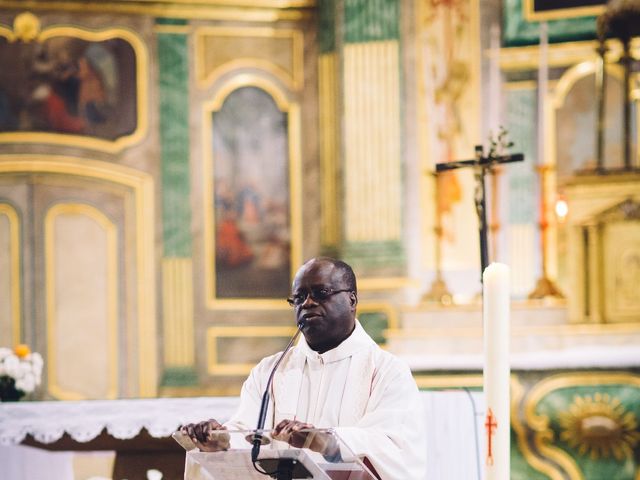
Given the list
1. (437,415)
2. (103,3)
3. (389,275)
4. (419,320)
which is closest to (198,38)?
(103,3)

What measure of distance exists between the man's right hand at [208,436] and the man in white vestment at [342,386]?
0.26 meters

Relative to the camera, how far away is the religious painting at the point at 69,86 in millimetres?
8570

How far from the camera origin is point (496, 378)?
192 cm

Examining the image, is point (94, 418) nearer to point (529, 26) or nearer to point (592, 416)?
point (592, 416)

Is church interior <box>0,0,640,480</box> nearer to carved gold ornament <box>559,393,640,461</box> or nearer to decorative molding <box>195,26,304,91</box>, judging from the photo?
decorative molding <box>195,26,304,91</box>

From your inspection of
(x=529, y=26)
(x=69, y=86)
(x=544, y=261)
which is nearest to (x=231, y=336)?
(x=69, y=86)

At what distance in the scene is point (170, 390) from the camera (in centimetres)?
851

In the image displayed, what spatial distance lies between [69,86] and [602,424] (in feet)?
17.3

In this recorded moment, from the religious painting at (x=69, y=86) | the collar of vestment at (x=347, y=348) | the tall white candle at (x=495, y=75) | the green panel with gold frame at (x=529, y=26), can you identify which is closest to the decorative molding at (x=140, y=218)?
the religious painting at (x=69, y=86)

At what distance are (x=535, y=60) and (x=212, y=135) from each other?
2.74 m

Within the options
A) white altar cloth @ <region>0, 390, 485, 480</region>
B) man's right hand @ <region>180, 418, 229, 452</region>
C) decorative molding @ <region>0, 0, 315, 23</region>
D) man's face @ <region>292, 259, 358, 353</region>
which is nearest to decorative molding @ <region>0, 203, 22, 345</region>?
decorative molding @ <region>0, 0, 315, 23</region>

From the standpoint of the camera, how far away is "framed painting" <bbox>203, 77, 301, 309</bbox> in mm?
8672

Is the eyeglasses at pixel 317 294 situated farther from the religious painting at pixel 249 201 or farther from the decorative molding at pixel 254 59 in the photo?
the decorative molding at pixel 254 59

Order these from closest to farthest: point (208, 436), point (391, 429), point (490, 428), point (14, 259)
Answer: point (490, 428), point (208, 436), point (391, 429), point (14, 259)
